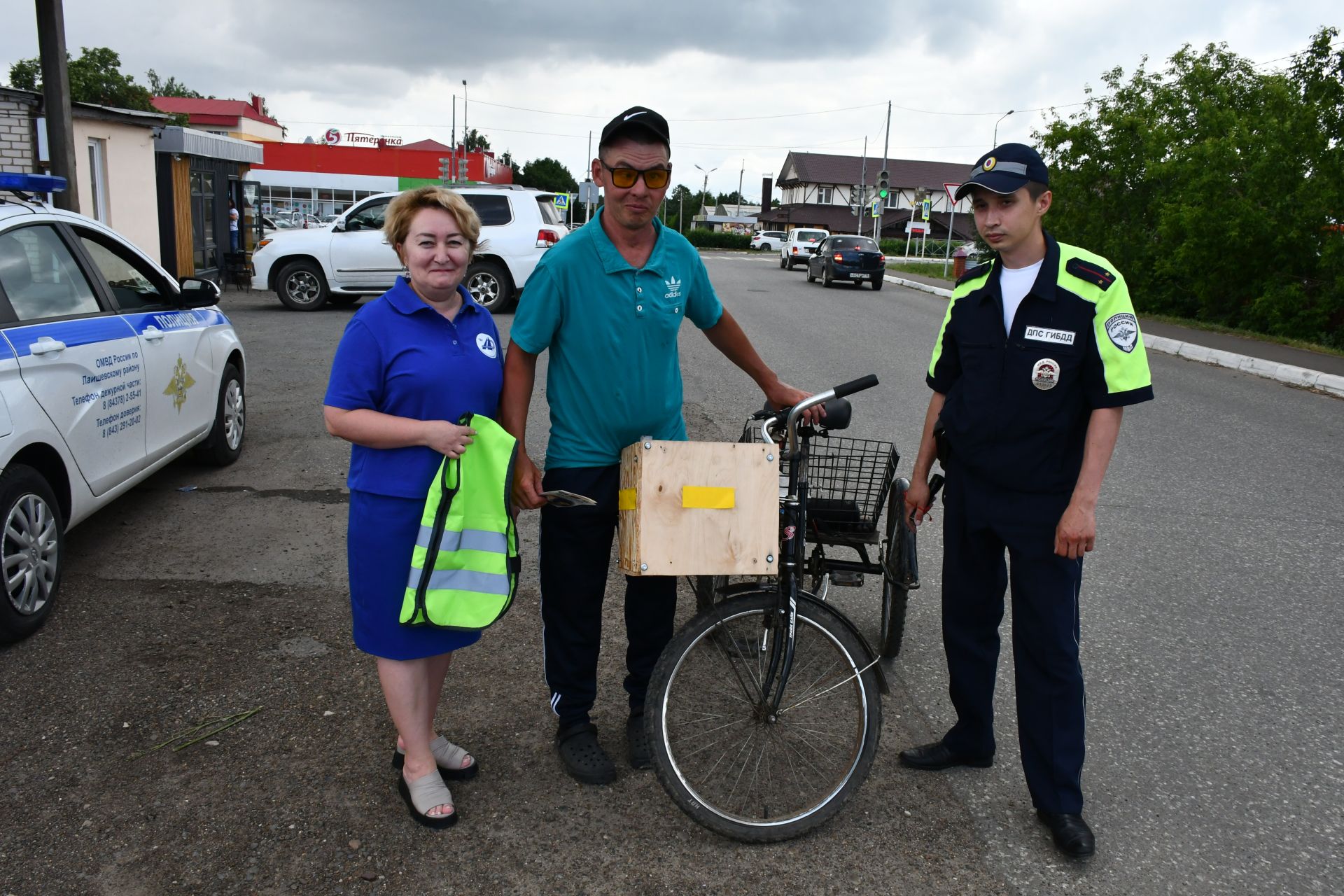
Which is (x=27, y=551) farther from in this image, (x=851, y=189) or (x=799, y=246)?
(x=851, y=189)

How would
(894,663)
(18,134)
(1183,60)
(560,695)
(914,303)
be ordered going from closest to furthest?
(560,695) < (894,663) < (18,134) < (1183,60) < (914,303)

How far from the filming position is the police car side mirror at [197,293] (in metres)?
5.75

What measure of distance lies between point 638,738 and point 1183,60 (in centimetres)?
2100

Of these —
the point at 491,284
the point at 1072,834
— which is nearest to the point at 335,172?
the point at 491,284

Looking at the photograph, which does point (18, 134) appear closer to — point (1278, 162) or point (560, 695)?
point (560, 695)

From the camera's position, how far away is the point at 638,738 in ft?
10.9

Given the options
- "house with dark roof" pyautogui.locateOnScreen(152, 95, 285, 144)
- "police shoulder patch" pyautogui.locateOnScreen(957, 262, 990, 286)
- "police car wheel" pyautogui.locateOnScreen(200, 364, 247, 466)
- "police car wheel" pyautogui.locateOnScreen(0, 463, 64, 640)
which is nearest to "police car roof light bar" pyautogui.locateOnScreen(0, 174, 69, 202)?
"police car wheel" pyautogui.locateOnScreen(0, 463, 64, 640)

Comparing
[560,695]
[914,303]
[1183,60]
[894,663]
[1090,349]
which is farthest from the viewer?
[914,303]

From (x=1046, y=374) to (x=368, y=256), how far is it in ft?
47.6

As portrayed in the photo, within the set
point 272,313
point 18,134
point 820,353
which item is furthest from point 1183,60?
point 18,134

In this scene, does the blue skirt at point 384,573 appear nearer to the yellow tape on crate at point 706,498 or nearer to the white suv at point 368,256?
Result: the yellow tape on crate at point 706,498

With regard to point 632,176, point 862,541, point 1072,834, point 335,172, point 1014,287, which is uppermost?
point 335,172

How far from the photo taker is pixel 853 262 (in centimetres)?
2625

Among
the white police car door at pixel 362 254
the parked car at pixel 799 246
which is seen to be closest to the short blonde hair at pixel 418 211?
the white police car door at pixel 362 254
